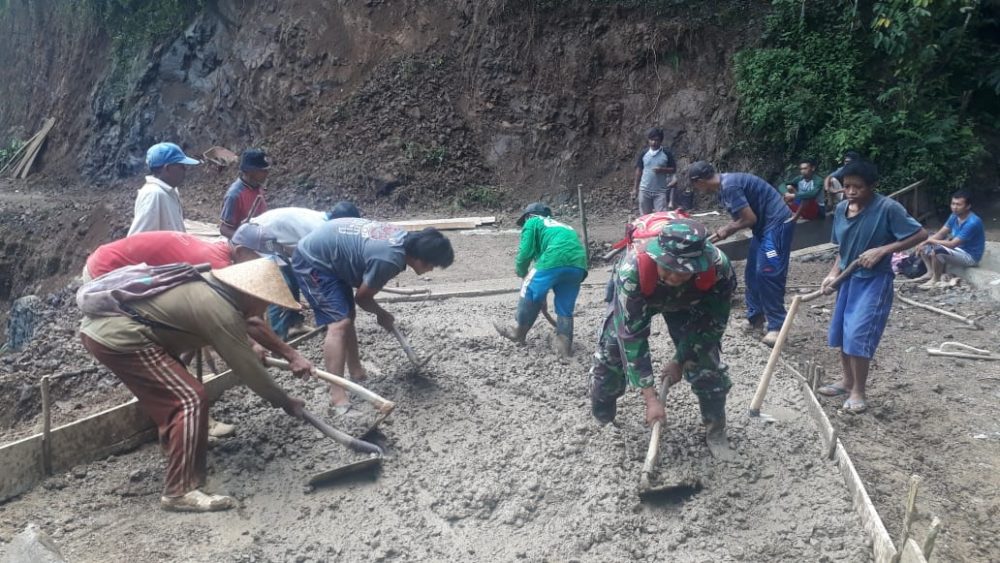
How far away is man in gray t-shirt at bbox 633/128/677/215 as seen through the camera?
9.63 m

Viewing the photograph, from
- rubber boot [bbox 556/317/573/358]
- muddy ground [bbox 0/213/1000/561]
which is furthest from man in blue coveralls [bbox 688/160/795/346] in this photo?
rubber boot [bbox 556/317/573/358]

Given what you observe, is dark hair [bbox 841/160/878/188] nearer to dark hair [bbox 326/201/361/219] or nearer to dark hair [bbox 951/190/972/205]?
dark hair [bbox 326/201/361/219]

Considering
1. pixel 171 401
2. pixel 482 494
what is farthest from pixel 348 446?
pixel 171 401

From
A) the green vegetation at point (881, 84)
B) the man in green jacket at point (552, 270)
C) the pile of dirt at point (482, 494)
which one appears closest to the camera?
the pile of dirt at point (482, 494)

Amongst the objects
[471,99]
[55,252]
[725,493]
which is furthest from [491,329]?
[55,252]

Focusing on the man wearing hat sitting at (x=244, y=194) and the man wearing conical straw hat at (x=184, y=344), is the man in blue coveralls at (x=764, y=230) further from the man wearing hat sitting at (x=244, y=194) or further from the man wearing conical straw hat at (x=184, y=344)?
the man wearing conical straw hat at (x=184, y=344)

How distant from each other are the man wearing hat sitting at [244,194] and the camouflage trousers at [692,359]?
294 centimetres

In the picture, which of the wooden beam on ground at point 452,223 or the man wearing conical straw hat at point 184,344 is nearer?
the man wearing conical straw hat at point 184,344

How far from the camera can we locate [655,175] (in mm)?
9750

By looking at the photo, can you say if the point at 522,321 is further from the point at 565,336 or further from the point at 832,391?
the point at 832,391

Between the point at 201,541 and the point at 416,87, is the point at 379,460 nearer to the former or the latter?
the point at 201,541

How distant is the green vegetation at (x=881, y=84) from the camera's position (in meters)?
10.4

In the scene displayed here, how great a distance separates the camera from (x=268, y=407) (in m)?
4.71

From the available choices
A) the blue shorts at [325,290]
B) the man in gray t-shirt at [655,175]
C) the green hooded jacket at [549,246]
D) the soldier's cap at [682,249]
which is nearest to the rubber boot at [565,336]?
the green hooded jacket at [549,246]
